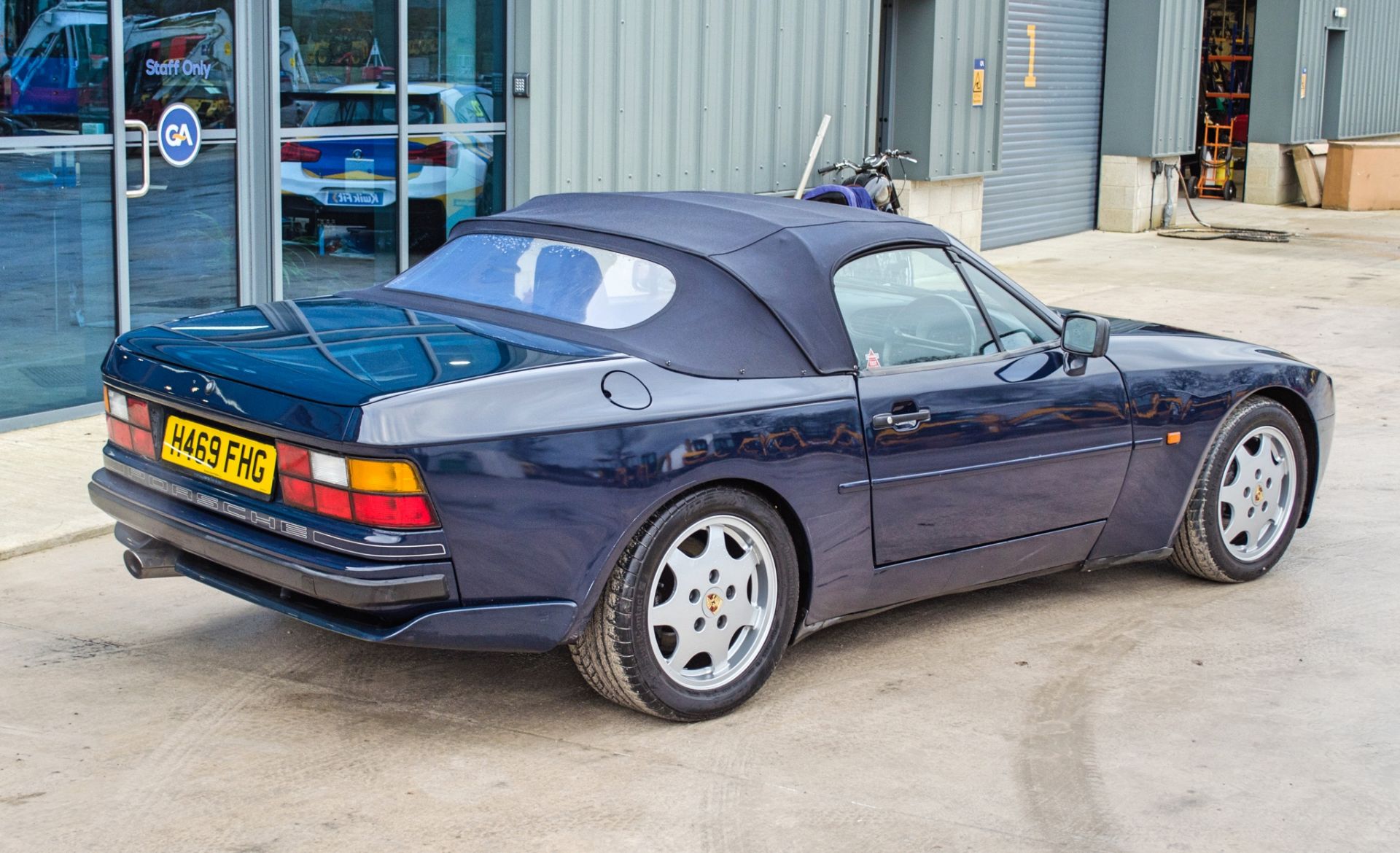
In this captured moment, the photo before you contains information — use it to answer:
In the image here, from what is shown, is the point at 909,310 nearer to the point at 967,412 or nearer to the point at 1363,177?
the point at 967,412

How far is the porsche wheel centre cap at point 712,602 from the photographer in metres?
4.50

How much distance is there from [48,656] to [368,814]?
5.35 ft

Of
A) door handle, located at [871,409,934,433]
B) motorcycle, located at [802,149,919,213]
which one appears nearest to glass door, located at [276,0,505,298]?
motorcycle, located at [802,149,919,213]

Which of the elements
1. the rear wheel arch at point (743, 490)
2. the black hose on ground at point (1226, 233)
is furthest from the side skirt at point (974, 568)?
the black hose on ground at point (1226, 233)

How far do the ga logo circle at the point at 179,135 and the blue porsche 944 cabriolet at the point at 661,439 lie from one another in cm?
382

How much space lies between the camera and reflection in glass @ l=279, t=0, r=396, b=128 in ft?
30.8

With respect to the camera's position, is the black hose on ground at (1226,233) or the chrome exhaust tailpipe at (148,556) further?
the black hose on ground at (1226,233)

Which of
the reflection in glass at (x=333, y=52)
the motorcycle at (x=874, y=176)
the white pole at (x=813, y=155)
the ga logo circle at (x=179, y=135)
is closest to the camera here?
the ga logo circle at (x=179, y=135)

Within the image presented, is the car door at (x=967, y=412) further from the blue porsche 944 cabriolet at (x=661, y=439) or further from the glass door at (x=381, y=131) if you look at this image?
the glass door at (x=381, y=131)

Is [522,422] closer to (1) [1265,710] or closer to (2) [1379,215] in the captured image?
(1) [1265,710]

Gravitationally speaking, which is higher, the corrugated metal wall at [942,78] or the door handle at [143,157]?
the corrugated metal wall at [942,78]

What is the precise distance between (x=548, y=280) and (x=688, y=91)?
7255mm

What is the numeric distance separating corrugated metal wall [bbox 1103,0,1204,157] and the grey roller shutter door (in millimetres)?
179

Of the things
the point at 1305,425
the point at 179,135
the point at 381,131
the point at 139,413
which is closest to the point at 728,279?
the point at 139,413
